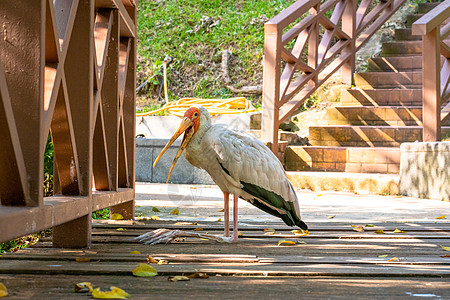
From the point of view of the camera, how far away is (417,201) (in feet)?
21.1

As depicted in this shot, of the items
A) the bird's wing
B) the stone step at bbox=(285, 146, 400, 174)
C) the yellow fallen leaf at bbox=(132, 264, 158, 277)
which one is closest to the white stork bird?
the bird's wing

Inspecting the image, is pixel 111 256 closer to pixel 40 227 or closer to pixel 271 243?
pixel 40 227

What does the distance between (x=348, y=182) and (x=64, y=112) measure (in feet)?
17.5

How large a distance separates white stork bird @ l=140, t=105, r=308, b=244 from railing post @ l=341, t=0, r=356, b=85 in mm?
6784

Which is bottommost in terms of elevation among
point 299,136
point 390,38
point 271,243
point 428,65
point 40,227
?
point 271,243

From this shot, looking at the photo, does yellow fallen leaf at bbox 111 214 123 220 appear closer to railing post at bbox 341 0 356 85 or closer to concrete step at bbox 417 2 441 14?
railing post at bbox 341 0 356 85

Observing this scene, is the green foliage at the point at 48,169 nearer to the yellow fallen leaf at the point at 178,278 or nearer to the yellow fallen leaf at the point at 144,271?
the yellow fallen leaf at the point at 144,271

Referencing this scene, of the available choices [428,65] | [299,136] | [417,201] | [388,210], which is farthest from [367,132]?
[388,210]

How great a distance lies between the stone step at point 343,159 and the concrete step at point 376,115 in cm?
103

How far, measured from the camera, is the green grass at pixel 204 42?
13.5 meters

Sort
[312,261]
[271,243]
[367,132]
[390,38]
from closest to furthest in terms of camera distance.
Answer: [312,261], [271,243], [367,132], [390,38]

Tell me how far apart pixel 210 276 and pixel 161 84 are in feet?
37.7

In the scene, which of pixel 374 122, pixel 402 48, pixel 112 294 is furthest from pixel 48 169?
pixel 402 48

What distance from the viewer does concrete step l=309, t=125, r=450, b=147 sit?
854 cm
